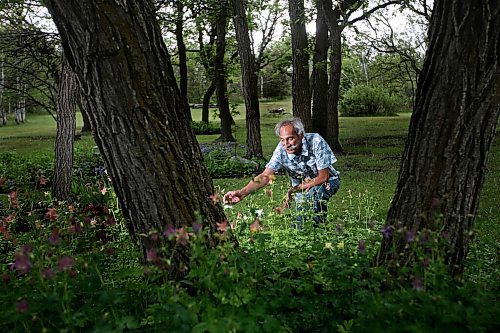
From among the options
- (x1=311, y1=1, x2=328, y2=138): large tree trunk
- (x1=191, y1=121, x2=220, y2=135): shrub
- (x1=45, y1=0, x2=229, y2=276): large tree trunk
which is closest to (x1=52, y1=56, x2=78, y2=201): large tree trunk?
(x1=45, y1=0, x2=229, y2=276): large tree trunk

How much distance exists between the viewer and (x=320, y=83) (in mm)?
13156

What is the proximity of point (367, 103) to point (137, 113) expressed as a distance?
2804 centimetres

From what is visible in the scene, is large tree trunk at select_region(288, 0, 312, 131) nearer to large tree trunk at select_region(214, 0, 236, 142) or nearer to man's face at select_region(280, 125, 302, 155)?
large tree trunk at select_region(214, 0, 236, 142)

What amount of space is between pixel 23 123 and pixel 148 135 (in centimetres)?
3695

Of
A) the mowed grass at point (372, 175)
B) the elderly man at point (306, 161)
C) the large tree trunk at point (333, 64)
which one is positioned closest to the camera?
the elderly man at point (306, 161)

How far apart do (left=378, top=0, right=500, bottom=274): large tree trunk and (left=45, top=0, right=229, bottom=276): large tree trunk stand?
1103 millimetres

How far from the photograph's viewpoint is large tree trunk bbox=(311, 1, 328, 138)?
13.2 m

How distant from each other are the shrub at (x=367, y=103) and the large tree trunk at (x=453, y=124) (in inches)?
1071

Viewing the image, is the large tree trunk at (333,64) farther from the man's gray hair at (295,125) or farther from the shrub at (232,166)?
the man's gray hair at (295,125)

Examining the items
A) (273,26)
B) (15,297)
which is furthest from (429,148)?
(273,26)

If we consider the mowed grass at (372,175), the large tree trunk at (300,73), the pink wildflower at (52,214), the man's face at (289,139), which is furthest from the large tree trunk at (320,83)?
the pink wildflower at (52,214)

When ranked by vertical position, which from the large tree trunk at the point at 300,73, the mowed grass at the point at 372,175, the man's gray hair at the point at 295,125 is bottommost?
the mowed grass at the point at 372,175

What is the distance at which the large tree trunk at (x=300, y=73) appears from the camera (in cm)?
1110

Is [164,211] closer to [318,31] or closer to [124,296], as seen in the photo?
[124,296]
